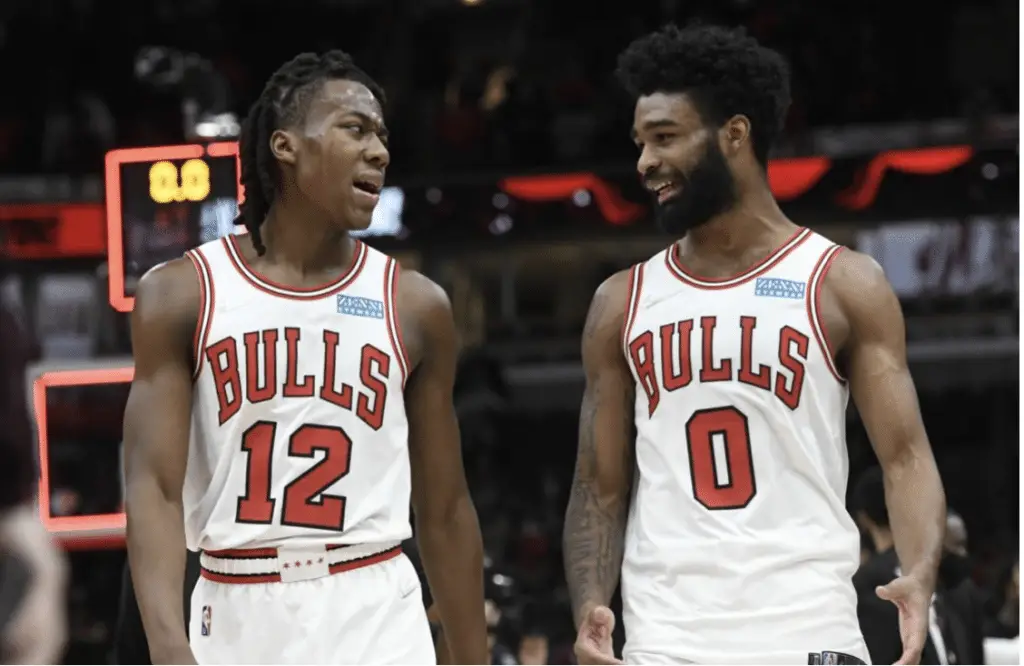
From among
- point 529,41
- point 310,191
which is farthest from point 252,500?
point 529,41

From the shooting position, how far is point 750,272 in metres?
4.61

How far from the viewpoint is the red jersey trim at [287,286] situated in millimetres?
4402

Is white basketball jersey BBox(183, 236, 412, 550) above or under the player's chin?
under

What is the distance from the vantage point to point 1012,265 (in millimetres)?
14766

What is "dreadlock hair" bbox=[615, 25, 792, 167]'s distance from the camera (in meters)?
4.66

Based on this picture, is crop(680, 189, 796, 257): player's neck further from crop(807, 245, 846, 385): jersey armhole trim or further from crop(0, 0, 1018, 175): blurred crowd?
crop(0, 0, 1018, 175): blurred crowd

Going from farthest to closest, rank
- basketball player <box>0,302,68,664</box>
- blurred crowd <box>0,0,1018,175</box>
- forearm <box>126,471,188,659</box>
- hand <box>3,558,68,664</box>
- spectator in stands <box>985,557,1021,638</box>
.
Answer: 1. blurred crowd <box>0,0,1018,175</box>
2. spectator in stands <box>985,557,1021,638</box>
3. forearm <box>126,471,188,659</box>
4. hand <box>3,558,68,664</box>
5. basketball player <box>0,302,68,664</box>

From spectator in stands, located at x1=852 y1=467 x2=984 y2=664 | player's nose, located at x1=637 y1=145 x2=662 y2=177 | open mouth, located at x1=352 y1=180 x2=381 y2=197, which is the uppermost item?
player's nose, located at x1=637 y1=145 x2=662 y2=177

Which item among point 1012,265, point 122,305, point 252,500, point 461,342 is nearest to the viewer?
point 252,500

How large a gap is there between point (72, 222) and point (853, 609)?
37.5 feet

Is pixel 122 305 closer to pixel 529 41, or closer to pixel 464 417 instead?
pixel 464 417

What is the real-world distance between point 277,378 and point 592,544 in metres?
0.91

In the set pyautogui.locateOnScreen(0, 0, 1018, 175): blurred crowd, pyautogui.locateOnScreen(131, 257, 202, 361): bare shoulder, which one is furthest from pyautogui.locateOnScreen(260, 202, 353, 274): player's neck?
pyautogui.locateOnScreen(0, 0, 1018, 175): blurred crowd

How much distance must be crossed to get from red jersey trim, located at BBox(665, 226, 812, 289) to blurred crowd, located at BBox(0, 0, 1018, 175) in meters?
9.77
